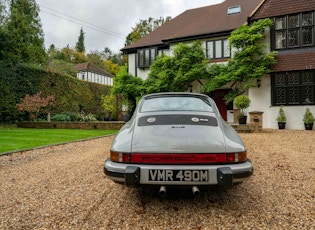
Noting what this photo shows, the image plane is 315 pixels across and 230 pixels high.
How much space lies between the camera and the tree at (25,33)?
1776 cm

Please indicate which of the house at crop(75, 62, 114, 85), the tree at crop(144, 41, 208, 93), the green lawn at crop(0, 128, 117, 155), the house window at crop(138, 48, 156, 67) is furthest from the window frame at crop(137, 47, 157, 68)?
the house at crop(75, 62, 114, 85)

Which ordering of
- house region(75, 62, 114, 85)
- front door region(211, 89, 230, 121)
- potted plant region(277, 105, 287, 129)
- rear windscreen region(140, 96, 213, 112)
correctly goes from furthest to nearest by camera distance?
house region(75, 62, 114, 85) < front door region(211, 89, 230, 121) < potted plant region(277, 105, 287, 129) < rear windscreen region(140, 96, 213, 112)

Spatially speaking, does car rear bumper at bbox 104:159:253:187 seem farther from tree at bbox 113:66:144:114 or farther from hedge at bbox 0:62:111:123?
hedge at bbox 0:62:111:123

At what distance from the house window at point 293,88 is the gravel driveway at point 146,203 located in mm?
8721

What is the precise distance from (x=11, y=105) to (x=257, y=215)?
54.6 ft

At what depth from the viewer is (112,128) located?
1355 centimetres

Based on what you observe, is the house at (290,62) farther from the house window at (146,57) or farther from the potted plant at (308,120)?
the house window at (146,57)

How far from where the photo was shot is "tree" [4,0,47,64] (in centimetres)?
1776

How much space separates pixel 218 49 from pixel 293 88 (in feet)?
15.8

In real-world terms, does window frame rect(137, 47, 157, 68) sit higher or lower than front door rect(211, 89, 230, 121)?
higher

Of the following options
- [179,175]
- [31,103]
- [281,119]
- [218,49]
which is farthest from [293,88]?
[31,103]

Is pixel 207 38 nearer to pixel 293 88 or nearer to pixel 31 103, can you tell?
pixel 293 88

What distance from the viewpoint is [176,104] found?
11.6ft

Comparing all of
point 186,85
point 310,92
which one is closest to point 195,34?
point 186,85
